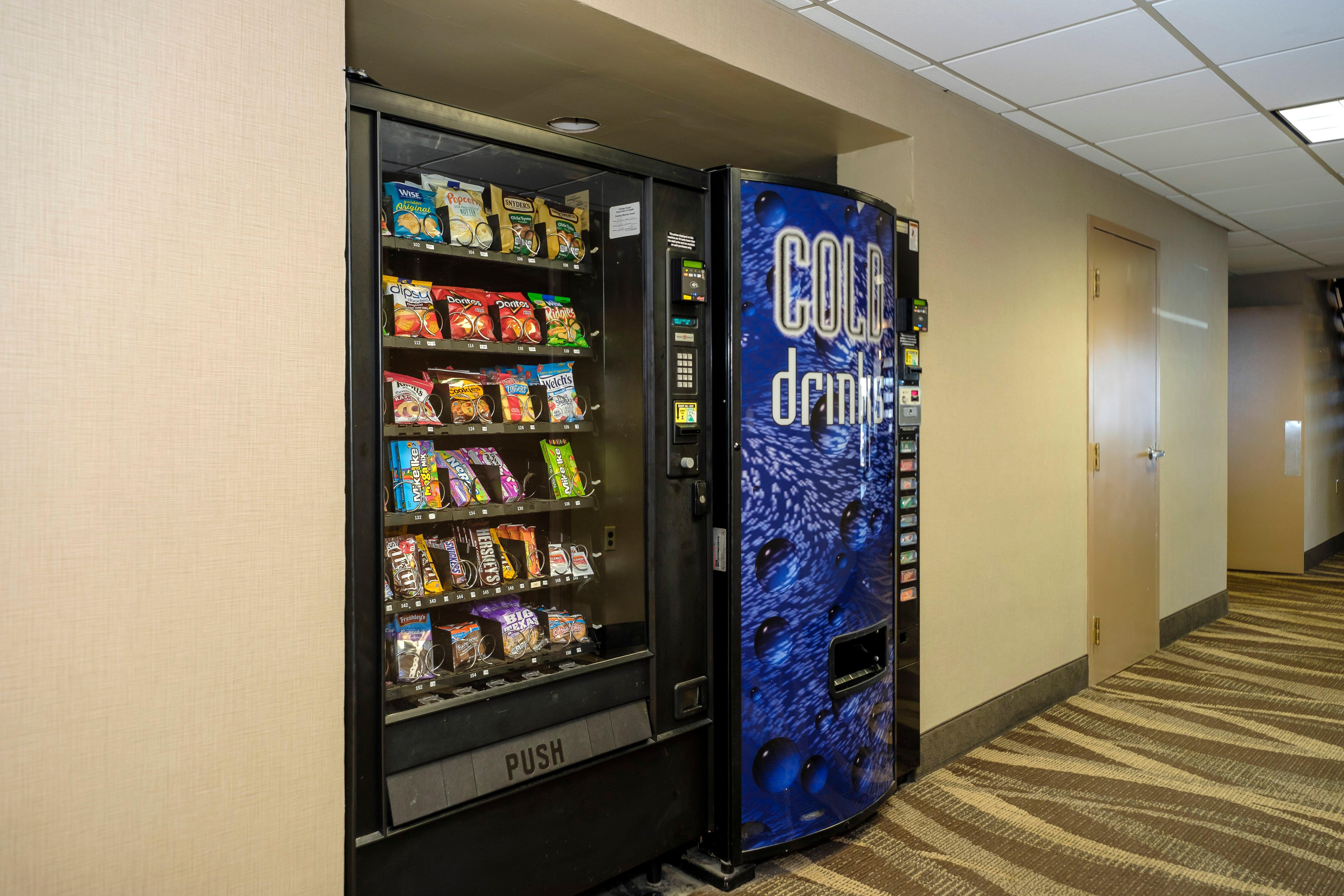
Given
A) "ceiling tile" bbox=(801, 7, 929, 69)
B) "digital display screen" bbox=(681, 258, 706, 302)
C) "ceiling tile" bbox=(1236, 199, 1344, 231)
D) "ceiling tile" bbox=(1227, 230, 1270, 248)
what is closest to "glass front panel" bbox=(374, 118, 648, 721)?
"digital display screen" bbox=(681, 258, 706, 302)

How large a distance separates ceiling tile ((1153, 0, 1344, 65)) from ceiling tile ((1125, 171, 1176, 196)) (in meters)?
1.63

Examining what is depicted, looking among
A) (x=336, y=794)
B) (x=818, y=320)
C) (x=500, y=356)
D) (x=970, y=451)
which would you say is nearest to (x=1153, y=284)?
(x=970, y=451)

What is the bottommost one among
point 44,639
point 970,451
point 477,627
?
point 477,627

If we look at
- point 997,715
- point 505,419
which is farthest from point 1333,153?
point 505,419

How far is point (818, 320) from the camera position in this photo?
2631mm

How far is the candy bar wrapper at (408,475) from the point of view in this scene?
2.04 m

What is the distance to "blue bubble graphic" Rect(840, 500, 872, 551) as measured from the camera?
9.04ft

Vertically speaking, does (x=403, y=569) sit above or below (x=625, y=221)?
below

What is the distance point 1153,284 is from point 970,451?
227 centimetres

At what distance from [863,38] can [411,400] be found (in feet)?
6.17

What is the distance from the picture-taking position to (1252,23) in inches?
107

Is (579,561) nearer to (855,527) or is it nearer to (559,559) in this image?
(559,559)

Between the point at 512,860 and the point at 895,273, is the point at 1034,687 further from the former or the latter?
the point at 512,860

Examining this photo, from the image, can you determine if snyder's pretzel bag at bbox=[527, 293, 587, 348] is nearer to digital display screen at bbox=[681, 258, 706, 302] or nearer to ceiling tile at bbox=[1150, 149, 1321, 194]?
digital display screen at bbox=[681, 258, 706, 302]
